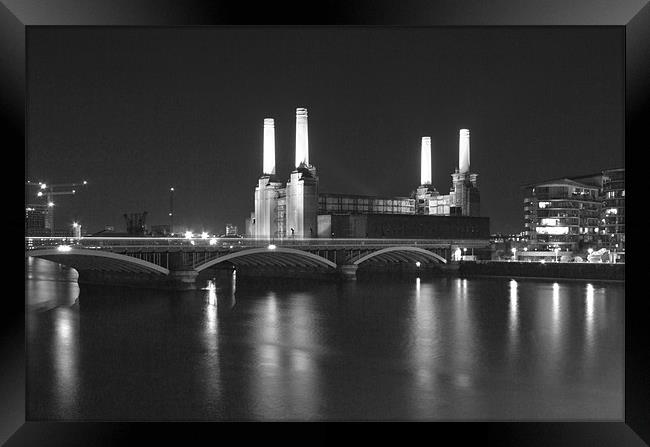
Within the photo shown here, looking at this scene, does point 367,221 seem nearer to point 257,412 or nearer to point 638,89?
point 257,412

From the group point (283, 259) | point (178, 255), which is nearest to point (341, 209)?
point (283, 259)

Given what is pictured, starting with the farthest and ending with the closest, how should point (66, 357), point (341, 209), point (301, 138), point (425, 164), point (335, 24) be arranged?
point (425, 164), point (341, 209), point (301, 138), point (66, 357), point (335, 24)

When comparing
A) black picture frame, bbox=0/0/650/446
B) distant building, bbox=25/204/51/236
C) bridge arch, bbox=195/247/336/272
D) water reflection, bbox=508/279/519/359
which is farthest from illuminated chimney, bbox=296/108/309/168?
black picture frame, bbox=0/0/650/446

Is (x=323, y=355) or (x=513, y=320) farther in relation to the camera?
(x=513, y=320)

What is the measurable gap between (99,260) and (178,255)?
2207 mm

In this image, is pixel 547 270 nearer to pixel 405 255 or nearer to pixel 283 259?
pixel 405 255

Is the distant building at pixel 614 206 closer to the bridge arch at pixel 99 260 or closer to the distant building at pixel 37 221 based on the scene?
the bridge arch at pixel 99 260

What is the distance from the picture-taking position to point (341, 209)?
1356 inches

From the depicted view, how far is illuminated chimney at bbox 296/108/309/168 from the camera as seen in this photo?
3183 cm

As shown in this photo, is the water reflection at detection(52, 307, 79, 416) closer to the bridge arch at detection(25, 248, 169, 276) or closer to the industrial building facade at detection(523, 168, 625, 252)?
the bridge arch at detection(25, 248, 169, 276)

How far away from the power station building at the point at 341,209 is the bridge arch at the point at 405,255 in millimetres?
3976

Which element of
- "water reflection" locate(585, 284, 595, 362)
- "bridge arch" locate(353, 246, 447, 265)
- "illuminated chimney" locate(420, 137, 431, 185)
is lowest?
"water reflection" locate(585, 284, 595, 362)

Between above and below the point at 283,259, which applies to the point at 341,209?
above

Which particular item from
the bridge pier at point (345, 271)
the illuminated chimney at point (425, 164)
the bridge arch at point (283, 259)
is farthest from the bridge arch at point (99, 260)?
the illuminated chimney at point (425, 164)
